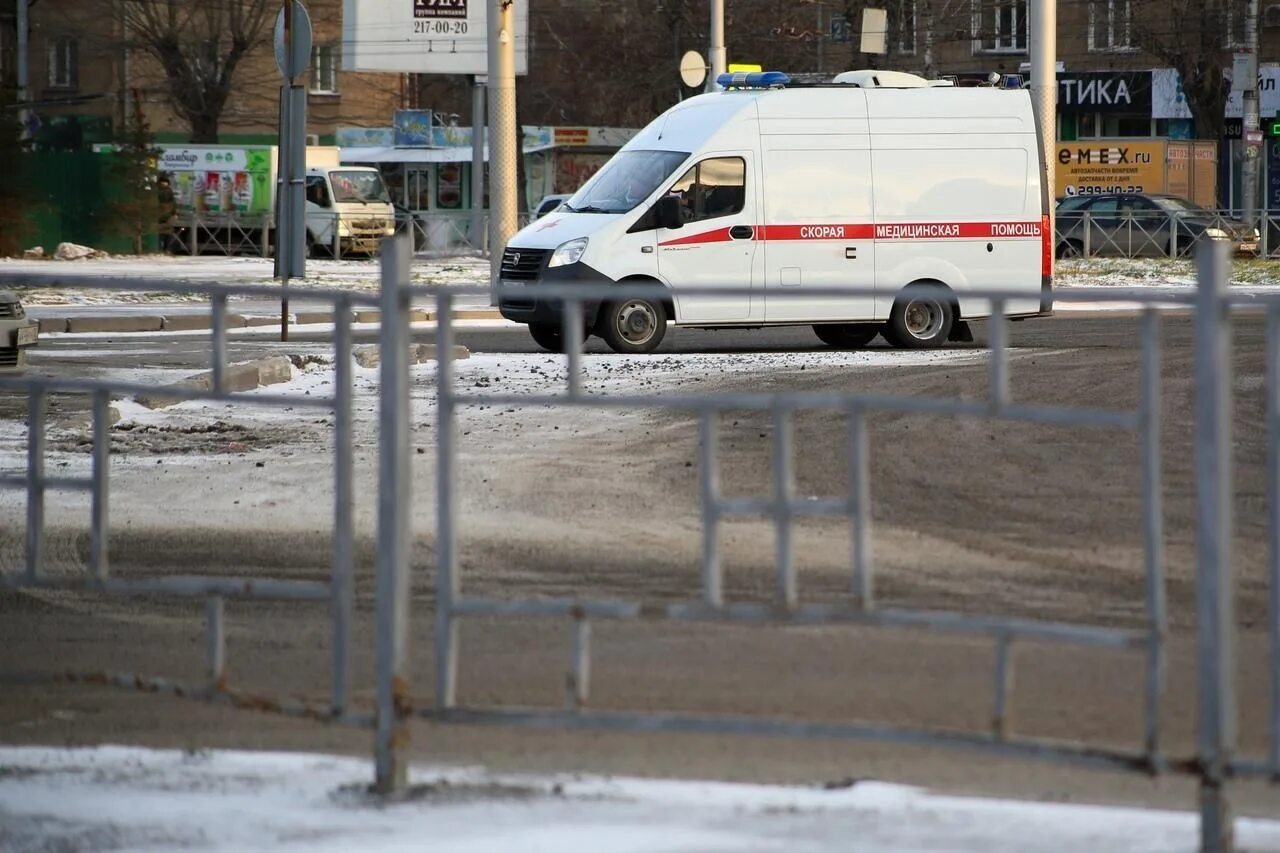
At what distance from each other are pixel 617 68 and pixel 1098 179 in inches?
644

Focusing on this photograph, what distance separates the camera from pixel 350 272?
104ft

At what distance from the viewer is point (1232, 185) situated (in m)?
49.3

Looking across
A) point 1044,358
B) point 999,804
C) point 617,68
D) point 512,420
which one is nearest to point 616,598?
point 999,804

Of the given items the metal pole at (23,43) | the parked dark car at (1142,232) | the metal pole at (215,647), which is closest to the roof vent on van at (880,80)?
the metal pole at (215,647)

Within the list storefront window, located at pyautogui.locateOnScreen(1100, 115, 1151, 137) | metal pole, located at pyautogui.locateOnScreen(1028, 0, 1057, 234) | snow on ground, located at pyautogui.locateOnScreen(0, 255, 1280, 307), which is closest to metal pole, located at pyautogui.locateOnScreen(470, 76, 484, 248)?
snow on ground, located at pyautogui.locateOnScreen(0, 255, 1280, 307)

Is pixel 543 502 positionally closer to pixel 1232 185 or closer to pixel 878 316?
pixel 878 316

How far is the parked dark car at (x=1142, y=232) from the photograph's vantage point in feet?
118

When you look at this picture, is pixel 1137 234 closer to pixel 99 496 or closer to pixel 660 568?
pixel 660 568

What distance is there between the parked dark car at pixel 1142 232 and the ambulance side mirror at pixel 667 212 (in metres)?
18.6

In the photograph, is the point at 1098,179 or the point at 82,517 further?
the point at 1098,179

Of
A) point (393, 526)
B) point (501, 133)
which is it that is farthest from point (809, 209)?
point (393, 526)

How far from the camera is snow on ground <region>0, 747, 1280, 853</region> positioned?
429cm

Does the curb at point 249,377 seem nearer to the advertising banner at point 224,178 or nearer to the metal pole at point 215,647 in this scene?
the metal pole at point 215,647

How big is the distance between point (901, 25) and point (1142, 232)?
10166mm
